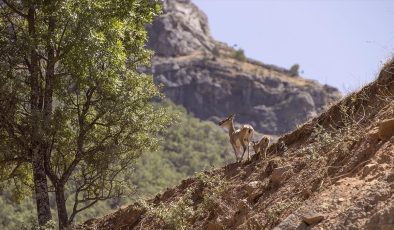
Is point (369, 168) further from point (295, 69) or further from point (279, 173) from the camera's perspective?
point (295, 69)

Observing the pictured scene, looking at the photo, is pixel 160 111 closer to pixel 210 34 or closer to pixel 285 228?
pixel 285 228

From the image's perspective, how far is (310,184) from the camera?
942 centimetres

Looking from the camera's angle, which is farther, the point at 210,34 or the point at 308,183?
the point at 210,34

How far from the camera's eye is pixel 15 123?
13742 mm

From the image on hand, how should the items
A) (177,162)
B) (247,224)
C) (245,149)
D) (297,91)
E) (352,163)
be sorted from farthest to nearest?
(297,91) → (177,162) → (245,149) → (247,224) → (352,163)

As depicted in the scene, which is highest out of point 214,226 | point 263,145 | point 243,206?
point 263,145

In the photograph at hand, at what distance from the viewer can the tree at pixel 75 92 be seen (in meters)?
13.2

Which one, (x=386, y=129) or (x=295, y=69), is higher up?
(x=295, y=69)

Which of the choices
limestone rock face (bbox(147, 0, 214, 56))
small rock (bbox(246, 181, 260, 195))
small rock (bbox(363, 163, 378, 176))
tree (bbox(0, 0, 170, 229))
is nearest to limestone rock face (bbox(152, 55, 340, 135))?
limestone rock face (bbox(147, 0, 214, 56))

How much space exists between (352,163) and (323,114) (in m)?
3.12

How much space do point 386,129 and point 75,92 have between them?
7976 millimetres

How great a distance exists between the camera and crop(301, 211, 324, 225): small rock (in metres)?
8.09

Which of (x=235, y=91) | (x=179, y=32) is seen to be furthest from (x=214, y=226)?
(x=179, y=32)

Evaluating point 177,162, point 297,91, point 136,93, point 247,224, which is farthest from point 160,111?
point 297,91
